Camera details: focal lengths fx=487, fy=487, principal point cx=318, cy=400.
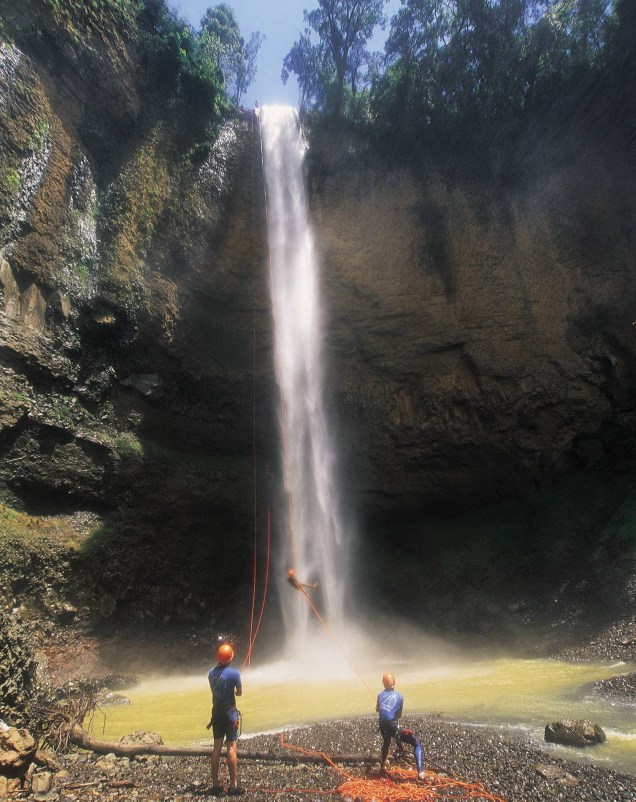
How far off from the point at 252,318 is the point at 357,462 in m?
5.30

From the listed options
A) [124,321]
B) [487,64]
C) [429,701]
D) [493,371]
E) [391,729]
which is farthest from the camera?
[487,64]

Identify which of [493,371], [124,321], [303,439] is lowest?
[303,439]

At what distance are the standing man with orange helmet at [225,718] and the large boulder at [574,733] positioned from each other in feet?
11.1

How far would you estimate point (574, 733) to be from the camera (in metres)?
5.25

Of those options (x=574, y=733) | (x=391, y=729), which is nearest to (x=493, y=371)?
(x=574, y=733)

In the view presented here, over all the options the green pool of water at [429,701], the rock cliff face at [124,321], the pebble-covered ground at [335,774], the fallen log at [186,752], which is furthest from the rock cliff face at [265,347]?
the pebble-covered ground at [335,774]

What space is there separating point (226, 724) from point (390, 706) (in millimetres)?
1589

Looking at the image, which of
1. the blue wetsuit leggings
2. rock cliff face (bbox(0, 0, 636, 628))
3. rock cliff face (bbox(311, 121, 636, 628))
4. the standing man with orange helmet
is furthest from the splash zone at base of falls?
rock cliff face (bbox(311, 121, 636, 628))

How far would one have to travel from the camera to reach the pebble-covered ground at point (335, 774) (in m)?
4.29

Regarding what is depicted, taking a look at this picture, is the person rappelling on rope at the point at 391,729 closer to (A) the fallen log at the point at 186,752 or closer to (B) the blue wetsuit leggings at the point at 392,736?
(B) the blue wetsuit leggings at the point at 392,736

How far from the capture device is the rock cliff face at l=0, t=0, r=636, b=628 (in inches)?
435

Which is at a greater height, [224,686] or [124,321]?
[124,321]

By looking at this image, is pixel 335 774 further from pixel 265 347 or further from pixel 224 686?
pixel 265 347

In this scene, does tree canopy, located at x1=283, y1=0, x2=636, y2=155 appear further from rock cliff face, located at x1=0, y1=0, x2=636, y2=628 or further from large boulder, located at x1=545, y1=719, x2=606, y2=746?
large boulder, located at x1=545, y1=719, x2=606, y2=746
